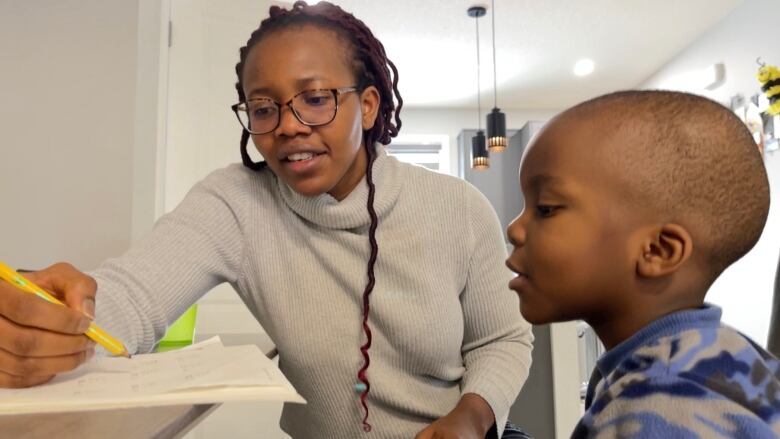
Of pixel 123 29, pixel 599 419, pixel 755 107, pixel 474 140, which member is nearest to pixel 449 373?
pixel 599 419

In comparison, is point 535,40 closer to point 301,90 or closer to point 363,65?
point 363,65

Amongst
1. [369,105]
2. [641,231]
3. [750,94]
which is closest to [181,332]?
[369,105]

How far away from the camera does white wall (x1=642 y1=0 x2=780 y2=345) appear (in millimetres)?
3754

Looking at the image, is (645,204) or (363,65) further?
(363,65)

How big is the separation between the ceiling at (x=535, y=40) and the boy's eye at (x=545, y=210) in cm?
358

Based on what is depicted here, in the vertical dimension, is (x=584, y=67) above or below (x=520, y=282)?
above

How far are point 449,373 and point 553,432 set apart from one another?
93 centimetres

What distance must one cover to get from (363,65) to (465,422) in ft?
1.89

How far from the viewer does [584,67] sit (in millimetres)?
5223

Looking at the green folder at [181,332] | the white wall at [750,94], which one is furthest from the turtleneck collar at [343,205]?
the white wall at [750,94]

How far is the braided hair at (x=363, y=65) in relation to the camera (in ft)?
3.16

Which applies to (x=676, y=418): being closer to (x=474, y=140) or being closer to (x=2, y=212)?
(x=2, y=212)

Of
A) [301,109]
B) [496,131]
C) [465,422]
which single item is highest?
[496,131]

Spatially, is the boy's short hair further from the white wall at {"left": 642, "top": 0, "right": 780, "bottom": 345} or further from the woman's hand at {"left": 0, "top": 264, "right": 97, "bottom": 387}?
the white wall at {"left": 642, "top": 0, "right": 780, "bottom": 345}
